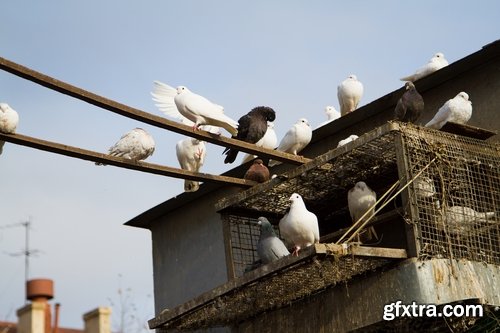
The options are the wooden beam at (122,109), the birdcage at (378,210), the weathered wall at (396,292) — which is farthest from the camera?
the birdcage at (378,210)

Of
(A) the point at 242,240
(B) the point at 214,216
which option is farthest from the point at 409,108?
(B) the point at 214,216

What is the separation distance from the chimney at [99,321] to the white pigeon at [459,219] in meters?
3.82

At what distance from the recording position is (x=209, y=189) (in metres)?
15.0

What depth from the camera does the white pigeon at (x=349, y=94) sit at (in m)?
15.0

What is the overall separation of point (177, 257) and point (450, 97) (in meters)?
4.65

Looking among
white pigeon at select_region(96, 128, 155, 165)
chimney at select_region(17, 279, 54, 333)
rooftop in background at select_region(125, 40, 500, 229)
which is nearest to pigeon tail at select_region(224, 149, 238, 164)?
white pigeon at select_region(96, 128, 155, 165)

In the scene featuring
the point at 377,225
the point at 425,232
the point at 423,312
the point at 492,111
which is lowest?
the point at 423,312

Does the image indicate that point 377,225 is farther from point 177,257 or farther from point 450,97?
point 177,257

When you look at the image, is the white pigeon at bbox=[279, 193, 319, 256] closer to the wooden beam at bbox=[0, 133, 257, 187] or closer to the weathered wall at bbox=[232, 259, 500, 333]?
the weathered wall at bbox=[232, 259, 500, 333]

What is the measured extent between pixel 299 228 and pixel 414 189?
1121mm

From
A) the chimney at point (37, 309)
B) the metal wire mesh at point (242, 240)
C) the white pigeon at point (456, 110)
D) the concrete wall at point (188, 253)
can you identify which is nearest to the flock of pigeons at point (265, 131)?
the white pigeon at point (456, 110)

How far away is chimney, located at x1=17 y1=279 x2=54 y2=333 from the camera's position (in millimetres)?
12000

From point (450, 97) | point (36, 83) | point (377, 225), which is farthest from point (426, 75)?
point (36, 83)

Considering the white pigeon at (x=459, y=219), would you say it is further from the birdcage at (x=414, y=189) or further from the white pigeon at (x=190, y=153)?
the white pigeon at (x=190, y=153)
